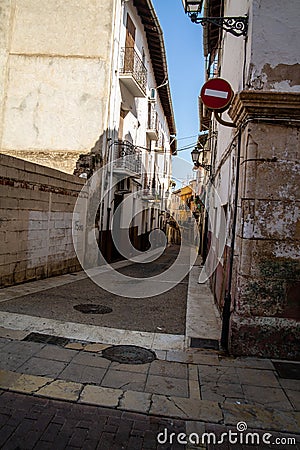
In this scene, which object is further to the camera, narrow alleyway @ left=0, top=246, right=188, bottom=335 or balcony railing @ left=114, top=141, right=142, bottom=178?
balcony railing @ left=114, top=141, right=142, bottom=178

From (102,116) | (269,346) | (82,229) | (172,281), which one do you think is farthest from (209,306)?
(102,116)

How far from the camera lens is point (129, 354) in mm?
4652

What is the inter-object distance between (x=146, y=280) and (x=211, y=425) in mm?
7946

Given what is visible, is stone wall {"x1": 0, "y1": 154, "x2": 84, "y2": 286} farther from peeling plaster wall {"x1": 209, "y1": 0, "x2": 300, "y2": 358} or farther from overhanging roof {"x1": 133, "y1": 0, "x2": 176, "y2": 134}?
overhanging roof {"x1": 133, "y1": 0, "x2": 176, "y2": 134}

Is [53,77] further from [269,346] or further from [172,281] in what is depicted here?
[269,346]

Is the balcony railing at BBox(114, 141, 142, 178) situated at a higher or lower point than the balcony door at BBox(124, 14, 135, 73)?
lower

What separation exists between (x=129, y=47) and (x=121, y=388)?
13.6 m

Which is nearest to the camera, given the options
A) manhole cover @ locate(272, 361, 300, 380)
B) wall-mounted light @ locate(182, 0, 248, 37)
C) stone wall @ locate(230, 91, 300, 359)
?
manhole cover @ locate(272, 361, 300, 380)

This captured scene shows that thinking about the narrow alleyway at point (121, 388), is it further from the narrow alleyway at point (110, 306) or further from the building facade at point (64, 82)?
the building facade at point (64, 82)

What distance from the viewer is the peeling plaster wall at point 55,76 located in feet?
42.6

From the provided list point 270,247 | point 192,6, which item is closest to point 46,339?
point 270,247

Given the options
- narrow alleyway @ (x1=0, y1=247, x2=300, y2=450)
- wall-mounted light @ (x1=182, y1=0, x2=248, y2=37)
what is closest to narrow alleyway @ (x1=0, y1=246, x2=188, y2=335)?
narrow alleyway @ (x1=0, y1=247, x2=300, y2=450)

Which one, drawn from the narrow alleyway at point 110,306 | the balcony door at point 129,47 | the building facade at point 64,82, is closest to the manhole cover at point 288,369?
the narrow alleyway at point 110,306

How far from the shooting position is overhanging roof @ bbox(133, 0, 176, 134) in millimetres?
15711
